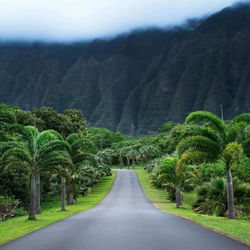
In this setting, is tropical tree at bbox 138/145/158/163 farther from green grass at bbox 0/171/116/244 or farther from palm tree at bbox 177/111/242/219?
palm tree at bbox 177/111/242/219

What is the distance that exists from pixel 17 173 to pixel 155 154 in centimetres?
6325

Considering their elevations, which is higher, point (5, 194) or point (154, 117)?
point (154, 117)

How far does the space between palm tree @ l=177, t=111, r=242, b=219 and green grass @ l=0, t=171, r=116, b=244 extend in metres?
8.35

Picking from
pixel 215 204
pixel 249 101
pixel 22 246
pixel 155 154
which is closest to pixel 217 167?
pixel 215 204

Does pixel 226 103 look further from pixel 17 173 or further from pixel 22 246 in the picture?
pixel 22 246

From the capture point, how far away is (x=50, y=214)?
89.8 feet

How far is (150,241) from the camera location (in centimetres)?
1202

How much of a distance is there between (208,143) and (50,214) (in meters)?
12.9

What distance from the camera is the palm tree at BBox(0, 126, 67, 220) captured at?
2247 centimetres

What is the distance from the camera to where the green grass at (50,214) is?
15.8m

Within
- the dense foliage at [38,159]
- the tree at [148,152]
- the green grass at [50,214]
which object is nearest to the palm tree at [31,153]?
the dense foliage at [38,159]

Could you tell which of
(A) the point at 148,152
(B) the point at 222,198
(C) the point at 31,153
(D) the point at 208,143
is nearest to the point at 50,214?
(C) the point at 31,153

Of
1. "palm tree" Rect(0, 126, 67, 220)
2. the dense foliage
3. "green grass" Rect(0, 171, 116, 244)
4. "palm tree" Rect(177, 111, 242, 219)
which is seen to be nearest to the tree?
"green grass" Rect(0, 171, 116, 244)

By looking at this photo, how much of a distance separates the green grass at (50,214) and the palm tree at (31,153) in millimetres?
1725
